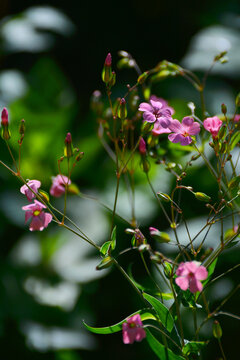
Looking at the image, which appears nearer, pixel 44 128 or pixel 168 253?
pixel 168 253

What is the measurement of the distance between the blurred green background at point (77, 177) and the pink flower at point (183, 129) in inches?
21.2

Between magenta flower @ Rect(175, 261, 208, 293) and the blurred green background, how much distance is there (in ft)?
1.91

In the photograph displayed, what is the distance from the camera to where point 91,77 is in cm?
207

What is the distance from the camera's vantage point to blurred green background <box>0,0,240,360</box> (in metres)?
1.27

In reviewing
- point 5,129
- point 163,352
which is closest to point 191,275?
point 163,352

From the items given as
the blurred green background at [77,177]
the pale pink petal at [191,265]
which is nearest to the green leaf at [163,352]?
the pale pink petal at [191,265]

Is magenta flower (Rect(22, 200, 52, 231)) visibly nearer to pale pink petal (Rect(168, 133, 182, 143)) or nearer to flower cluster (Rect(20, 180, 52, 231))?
flower cluster (Rect(20, 180, 52, 231))

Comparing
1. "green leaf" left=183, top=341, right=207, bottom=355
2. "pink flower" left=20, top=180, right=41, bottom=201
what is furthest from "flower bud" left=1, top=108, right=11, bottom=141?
"green leaf" left=183, top=341, right=207, bottom=355

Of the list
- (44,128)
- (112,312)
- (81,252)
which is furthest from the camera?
(44,128)

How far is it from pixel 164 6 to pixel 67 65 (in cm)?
54

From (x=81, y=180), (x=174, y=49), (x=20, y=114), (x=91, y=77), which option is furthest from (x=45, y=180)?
(x=174, y=49)

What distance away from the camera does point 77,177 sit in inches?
59.7

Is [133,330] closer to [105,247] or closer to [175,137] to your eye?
[105,247]

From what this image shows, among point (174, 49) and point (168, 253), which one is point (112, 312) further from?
point (174, 49)
